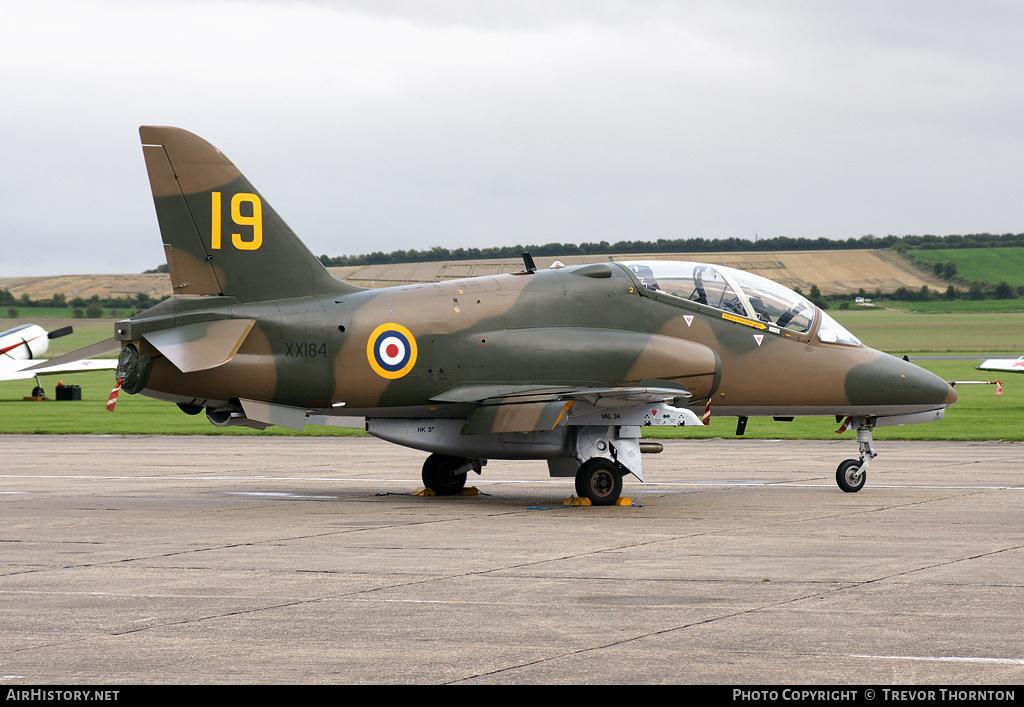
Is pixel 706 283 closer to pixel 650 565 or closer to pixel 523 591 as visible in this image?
pixel 650 565

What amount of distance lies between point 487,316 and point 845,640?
31.8ft

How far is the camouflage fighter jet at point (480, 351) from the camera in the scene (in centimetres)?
1611

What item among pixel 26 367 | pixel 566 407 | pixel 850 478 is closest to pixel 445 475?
pixel 566 407

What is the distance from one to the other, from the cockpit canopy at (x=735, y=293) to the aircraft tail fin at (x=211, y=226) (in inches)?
208

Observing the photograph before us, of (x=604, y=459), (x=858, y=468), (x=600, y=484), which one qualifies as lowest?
(x=600, y=484)

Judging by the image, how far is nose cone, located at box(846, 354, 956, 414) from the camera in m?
17.9

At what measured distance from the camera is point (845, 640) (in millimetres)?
8086

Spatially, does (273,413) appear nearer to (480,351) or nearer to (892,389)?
(480,351)

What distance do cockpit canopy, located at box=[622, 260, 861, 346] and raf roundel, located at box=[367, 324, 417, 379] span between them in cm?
370

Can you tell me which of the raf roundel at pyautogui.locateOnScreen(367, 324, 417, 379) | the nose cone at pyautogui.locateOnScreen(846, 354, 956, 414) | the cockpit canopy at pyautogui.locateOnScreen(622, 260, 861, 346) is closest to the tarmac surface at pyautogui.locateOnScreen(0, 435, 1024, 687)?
the nose cone at pyautogui.locateOnScreen(846, 354, 956, 414)

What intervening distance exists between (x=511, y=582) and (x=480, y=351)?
676cm

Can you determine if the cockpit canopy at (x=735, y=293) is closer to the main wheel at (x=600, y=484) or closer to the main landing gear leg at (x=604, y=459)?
the main landing gear leg at (x=604, y=459)

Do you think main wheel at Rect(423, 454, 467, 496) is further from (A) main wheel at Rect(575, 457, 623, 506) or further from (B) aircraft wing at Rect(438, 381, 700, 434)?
(A) main wheel at Rect(575, 457, 623, 506)

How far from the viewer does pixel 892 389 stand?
59.0 ft
